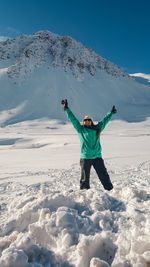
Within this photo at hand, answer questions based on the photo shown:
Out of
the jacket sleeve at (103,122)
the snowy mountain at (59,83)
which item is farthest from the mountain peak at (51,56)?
the jacket sleeve at (103,122)

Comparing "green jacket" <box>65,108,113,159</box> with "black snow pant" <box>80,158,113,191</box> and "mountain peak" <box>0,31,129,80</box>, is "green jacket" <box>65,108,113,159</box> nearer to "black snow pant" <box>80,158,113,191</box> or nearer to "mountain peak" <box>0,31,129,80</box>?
"black snow pant" <box>80,158,113,191</box>

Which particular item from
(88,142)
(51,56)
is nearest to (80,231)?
(88,142)

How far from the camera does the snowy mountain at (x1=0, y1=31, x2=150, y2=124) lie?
148 ft

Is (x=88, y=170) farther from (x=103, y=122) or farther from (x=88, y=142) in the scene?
(x=103, y=122)

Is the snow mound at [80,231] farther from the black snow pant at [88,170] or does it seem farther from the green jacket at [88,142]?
the green jacket at [88,142]

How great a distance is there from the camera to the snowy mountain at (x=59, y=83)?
45250 mm

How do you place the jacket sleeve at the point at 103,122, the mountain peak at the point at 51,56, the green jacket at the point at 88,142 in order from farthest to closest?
the mountain peak at the point at 51,56
the jacket sleeve at the point at 103,122
the green jacket at the point at 88,142

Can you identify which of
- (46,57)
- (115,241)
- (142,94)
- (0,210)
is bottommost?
(0,210)

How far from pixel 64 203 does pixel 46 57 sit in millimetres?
65676

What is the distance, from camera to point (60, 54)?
64.1 metres

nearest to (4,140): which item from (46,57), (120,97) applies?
(120,97)

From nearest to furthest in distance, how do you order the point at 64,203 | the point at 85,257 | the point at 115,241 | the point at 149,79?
the point at 85,257 < the point at 115,241 < the point at 64,203 < the point at 149,79

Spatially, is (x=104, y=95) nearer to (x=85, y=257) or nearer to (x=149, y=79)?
(x=149, y=79)

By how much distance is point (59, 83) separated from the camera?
53.9 m
